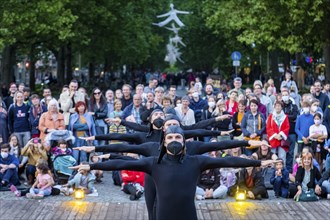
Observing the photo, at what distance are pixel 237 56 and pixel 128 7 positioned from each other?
29.9 ft

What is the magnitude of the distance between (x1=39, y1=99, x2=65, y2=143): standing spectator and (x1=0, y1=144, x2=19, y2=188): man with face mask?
1101 millimetres

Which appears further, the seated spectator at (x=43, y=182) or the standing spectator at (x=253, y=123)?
the standing spectator at (x=253, y=123)

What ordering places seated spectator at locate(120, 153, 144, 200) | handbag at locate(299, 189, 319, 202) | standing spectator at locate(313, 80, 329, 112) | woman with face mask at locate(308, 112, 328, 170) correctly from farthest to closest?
standing spectator at locate(313, 80, 329, 112) < woman with face mask at locate(308, 112, 328, 170) < seated spectator at locate(120, 153, 144, 200) < handbag at locate(299, 189, 319, 202)

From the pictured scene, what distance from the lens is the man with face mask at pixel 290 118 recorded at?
18.8 metres

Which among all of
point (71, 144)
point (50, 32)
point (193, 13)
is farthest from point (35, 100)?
point (193, 13)

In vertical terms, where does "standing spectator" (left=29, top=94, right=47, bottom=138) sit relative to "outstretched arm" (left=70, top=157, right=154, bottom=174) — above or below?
above

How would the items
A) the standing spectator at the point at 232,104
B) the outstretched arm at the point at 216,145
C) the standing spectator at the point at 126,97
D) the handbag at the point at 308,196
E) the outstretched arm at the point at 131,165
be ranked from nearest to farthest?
the outstretched arm at the point at 131,165 → the outstretched arm at the point at 216,145 → the handbag at the point at 308,196 → the standing spectator at the point at 232,104 → the standing spectator at the point at 126,97

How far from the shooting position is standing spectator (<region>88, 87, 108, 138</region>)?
1961 centimetres

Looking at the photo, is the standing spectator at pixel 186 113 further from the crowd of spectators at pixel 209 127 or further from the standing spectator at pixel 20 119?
the standing spectator at pixel 20 119

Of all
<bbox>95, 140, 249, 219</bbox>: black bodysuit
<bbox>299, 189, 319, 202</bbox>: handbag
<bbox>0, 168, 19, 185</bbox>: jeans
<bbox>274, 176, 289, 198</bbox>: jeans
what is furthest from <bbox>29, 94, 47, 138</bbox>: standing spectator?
<bbox>95, 140, 249, 219</bbox>: black bodysuit

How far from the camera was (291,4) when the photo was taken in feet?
111

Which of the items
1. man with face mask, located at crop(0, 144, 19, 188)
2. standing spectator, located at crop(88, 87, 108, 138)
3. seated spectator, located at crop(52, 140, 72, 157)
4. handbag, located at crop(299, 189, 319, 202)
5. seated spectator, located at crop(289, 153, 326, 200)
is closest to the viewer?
handbag, located at crop(299, 189, 319, 202)

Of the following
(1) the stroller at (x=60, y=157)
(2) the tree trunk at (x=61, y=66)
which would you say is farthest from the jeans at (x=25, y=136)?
(2) the tree trunk at (x=61, y=66)

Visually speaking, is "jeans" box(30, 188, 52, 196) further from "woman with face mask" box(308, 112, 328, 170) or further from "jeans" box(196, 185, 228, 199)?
"woman with face mask" box(308, 112, 328, 170)
